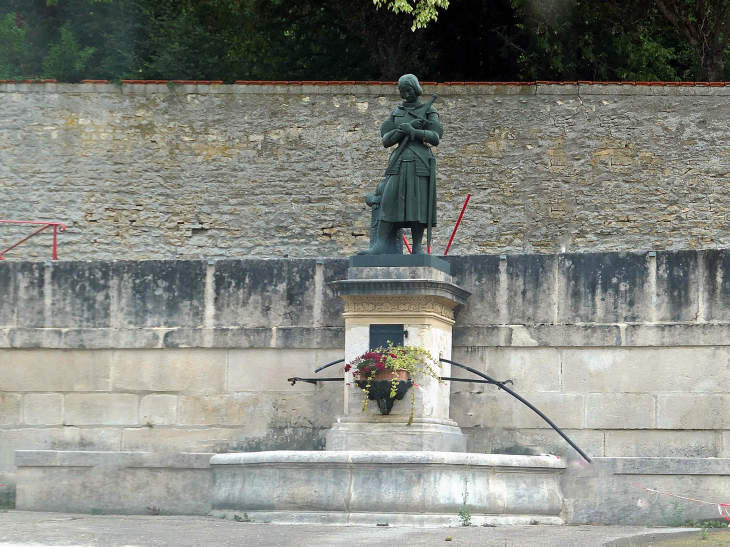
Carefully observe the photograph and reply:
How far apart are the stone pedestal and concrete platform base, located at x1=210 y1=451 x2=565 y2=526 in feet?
2.47

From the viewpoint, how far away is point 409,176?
9.91m

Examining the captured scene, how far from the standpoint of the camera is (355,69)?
65.9ft

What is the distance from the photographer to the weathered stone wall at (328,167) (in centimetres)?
1727

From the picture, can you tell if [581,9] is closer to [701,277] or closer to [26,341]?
[701,277]

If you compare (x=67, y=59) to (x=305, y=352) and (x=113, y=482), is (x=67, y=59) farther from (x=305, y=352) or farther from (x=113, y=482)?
(x=113, y=482)

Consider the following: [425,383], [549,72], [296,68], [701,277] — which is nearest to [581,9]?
[549,72]

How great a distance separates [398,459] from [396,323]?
1.48 m

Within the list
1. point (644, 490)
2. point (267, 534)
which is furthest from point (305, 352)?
point (644, 490)

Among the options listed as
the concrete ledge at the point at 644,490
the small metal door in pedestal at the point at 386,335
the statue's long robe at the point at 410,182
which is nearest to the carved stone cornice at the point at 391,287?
the small metal door in pedestal at the point at 386,335

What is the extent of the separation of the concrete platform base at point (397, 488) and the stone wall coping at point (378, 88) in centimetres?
946

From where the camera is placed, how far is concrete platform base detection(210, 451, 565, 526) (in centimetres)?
858

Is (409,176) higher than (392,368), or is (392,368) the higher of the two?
(409,176)

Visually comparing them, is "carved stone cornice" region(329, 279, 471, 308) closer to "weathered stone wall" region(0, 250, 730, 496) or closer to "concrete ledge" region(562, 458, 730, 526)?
"weathered stone wall" region(0, 250, 730, 496)

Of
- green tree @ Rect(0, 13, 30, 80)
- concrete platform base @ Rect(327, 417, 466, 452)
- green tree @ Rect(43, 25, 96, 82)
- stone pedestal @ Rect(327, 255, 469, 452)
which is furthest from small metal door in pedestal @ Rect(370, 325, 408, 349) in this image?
green tree @ Rect(0, 13, 30, 80)
